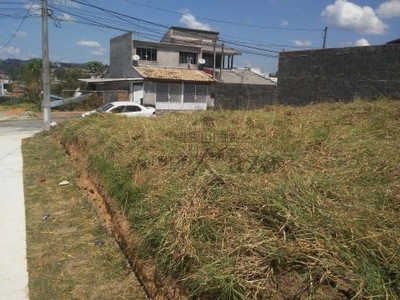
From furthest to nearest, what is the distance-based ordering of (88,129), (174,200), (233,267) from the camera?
1. (88,129)
2. (174,200)
3. (233,267)

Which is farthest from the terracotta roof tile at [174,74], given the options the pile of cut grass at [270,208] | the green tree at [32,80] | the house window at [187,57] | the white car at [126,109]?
the pile of cut grass at [270,208]

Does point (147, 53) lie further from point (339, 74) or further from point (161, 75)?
point (339, 74)

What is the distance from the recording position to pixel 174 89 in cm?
2894

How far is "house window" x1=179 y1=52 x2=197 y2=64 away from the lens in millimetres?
31453

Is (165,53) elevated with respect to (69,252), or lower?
elevated

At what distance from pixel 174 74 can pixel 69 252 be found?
25612mm

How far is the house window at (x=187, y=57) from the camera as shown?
1238 inches

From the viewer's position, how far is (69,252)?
4.47m

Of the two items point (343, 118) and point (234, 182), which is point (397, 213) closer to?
point (234, 182)

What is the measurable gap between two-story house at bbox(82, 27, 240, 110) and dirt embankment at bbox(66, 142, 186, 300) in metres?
20.9

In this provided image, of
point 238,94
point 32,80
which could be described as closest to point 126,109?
point 238,94

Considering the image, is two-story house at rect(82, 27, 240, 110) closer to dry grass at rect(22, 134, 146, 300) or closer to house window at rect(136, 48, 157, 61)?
house window at rect(136, 48, 157, 61)

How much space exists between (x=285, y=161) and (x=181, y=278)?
204cm

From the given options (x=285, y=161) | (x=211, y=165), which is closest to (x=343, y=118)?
(x=285, y=161)
